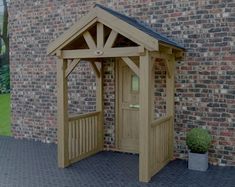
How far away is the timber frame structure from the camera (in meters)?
5.91

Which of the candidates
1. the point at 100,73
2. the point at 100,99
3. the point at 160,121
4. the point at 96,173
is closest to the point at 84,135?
the point at 100,99

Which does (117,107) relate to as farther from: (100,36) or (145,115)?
(100,36)

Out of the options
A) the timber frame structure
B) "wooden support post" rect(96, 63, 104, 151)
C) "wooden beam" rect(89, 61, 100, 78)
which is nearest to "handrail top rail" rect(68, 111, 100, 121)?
the timber frame structure

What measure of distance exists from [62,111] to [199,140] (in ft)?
9.70

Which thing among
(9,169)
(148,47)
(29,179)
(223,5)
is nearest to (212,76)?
(223,5)

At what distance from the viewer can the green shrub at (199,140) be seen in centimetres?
651

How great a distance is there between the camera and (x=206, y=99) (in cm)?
702

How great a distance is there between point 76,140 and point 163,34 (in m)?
3.22

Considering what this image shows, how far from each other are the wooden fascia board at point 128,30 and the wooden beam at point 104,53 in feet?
0.67

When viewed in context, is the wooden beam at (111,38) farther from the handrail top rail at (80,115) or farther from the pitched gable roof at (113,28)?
the handrail top rail at (80,115)

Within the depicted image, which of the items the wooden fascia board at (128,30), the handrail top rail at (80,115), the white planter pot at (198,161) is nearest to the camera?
the wooden fascia board at (128,30)

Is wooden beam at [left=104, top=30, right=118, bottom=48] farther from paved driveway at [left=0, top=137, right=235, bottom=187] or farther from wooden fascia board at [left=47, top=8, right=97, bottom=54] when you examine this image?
paved driveway at [left=0, top=137, right=235, bottom=187]

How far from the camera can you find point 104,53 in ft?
20.5

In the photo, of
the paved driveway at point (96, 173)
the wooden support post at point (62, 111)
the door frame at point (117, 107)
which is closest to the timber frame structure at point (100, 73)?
the wooden support post at point (62, 111)
